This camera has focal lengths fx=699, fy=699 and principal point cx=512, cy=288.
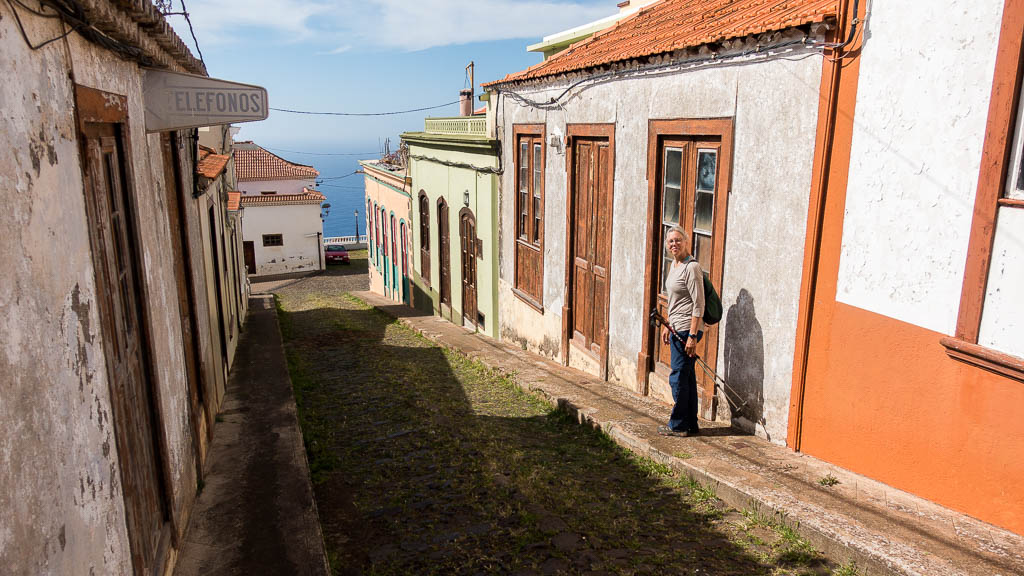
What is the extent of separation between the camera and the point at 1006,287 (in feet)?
12.1

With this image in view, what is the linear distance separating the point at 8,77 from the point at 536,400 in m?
6.41

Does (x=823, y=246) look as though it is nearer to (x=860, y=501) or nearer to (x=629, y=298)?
(x=860, y=501)

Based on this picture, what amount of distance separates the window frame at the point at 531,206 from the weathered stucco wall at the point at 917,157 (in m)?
5.64

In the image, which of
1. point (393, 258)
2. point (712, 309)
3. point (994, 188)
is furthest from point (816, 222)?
point (393, 258)

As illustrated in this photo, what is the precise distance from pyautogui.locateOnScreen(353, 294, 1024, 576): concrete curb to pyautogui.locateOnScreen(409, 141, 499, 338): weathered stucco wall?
24.6ft

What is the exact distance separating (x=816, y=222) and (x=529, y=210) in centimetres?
619

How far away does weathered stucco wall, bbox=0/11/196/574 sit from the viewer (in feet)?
6.36

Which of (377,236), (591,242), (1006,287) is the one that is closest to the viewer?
(1006,287)

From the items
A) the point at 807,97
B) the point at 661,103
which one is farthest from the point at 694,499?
the point at 661,103

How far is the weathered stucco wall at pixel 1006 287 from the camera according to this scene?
11.9 feet

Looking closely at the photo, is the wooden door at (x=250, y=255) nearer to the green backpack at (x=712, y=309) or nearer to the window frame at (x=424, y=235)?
the window frame at (x=424, y=235)

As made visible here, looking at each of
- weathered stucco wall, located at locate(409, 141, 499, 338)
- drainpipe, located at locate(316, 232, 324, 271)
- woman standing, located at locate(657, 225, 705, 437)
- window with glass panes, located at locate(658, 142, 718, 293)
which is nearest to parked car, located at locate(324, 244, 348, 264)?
drainpipe, located at locate(316, 232, 324, 271)

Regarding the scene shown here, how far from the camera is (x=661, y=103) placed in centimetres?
674

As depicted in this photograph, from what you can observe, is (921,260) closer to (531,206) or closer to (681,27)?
(681,27)
